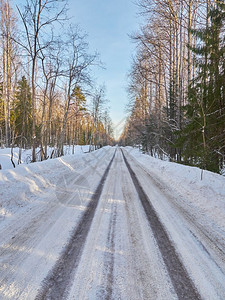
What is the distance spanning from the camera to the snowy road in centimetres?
159

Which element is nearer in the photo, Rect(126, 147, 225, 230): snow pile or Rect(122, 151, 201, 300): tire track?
Rect(122, 151, 201, 300): tire track

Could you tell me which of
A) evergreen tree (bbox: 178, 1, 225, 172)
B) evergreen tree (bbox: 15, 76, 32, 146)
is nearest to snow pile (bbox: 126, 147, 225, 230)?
evergreen tree (bbox: 178, 1, 225, 172)

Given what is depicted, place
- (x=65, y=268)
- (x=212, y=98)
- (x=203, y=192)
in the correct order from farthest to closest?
(x=212, y=98) → (x=203, y=192) → (x=65, y=268)

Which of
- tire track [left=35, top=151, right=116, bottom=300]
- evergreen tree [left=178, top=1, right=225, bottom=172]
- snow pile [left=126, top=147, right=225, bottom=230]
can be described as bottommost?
tire track [left=35, top=151, right=116, bottom=300]

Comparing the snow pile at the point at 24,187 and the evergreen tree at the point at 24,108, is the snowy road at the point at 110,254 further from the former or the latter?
the evergreen tree at the point at 24,108

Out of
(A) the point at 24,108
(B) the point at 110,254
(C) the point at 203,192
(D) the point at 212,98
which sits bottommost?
(B) the point at 110,254

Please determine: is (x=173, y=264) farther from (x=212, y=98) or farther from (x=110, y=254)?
(x=212, y=98)

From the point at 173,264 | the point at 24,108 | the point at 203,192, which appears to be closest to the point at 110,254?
the point at 173,264

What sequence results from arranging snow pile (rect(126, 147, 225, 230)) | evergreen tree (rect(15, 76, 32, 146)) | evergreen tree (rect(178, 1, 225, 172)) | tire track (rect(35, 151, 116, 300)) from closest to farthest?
tire track (rect(35, 151, 116, 300)) → snow pile (rect(126, 147, 225, 230)) → evergreen tree (rect(178, 1, 225, 172)) → evergreen tree (rect(15, 76, 32, 146))

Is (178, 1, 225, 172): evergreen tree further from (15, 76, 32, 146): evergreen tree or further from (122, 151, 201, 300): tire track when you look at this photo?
(15, 76, 32, 146): evergreen tree

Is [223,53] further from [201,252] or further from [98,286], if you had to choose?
[98,286]

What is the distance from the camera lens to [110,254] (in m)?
2.13

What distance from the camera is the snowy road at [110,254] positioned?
1593 mm

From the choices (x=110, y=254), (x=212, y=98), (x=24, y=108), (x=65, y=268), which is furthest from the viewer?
(x=24, y=108)
